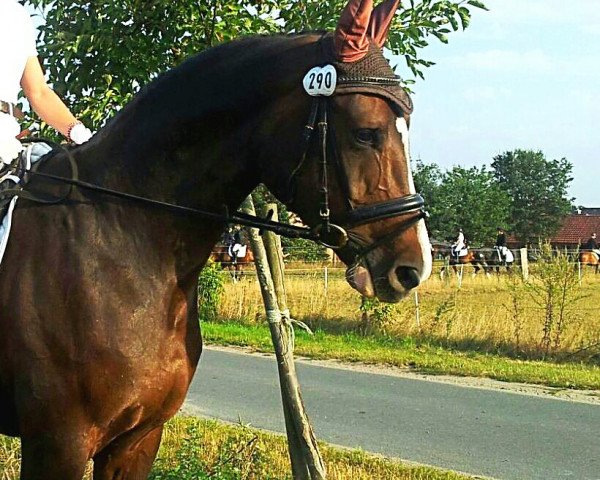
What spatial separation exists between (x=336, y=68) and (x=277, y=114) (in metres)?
0.30

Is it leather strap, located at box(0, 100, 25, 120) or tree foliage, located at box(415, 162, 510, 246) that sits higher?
tree foliage, located at box(415, 162, 510, 246)

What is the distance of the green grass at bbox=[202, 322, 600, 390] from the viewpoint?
36.2 feet

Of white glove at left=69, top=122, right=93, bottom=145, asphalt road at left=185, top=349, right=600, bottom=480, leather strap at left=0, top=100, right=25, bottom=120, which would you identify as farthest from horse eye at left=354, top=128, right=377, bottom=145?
asphalt road at left=185, top=349, right=600, bottom=480

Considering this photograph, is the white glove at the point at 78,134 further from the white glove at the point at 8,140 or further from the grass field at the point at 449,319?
the grass field at the point at 449,319

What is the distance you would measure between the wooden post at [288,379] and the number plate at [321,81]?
6.84 ft

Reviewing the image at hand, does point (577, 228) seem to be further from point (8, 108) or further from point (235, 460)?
point (8, 108)

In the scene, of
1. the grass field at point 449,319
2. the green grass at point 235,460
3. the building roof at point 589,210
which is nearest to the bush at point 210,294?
the grass field at point 449,319

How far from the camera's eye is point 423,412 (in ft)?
30.3

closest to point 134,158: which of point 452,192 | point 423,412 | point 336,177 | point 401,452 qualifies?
point 336,177

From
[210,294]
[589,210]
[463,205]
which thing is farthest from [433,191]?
[210,294]

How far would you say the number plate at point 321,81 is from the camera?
2.92 m

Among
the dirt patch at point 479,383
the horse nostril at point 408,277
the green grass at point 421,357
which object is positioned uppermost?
the horse nostril at point 408,277

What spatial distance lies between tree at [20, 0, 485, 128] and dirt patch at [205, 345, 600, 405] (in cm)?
614

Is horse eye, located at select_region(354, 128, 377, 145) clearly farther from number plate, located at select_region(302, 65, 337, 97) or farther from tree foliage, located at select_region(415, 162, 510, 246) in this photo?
tree foliage, located at select_region(415, 162, 510, 246)
